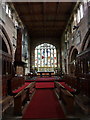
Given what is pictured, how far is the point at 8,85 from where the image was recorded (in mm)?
5035

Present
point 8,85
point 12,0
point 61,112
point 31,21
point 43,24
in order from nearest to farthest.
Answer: point 61,112 < point 8,85 < point 12,0 < point 31,21 < point 43,24

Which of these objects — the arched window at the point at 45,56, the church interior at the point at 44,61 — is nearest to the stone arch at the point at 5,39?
the church interior at the point at 44,61

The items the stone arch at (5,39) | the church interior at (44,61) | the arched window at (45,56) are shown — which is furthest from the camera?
the arched window at (45,56)

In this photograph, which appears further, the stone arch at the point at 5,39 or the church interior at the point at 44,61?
the stone arch at the point at 5,39

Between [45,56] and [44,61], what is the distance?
0.90m

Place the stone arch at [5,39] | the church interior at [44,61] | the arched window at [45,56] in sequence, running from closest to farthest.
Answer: the church interior at [44,61], the stone arch at [5,39], the arched window at [45,56]

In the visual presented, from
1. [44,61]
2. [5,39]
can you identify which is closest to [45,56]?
[44,61]

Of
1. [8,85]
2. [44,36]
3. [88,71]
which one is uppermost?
[44,36]

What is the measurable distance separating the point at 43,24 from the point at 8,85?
12.2 m

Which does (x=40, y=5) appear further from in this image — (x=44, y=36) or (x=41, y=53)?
(x=41, y=53)

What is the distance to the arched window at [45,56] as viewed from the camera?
2205cm

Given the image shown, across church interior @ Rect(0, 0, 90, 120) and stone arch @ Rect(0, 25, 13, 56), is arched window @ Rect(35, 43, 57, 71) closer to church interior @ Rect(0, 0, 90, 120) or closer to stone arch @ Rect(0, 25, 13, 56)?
church interior @ Rect(0, 0, 90, 120)

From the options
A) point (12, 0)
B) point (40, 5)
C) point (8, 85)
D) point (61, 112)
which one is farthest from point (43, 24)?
point (61, 112)

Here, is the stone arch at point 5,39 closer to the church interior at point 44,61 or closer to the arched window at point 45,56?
the church interior at point 44,61
